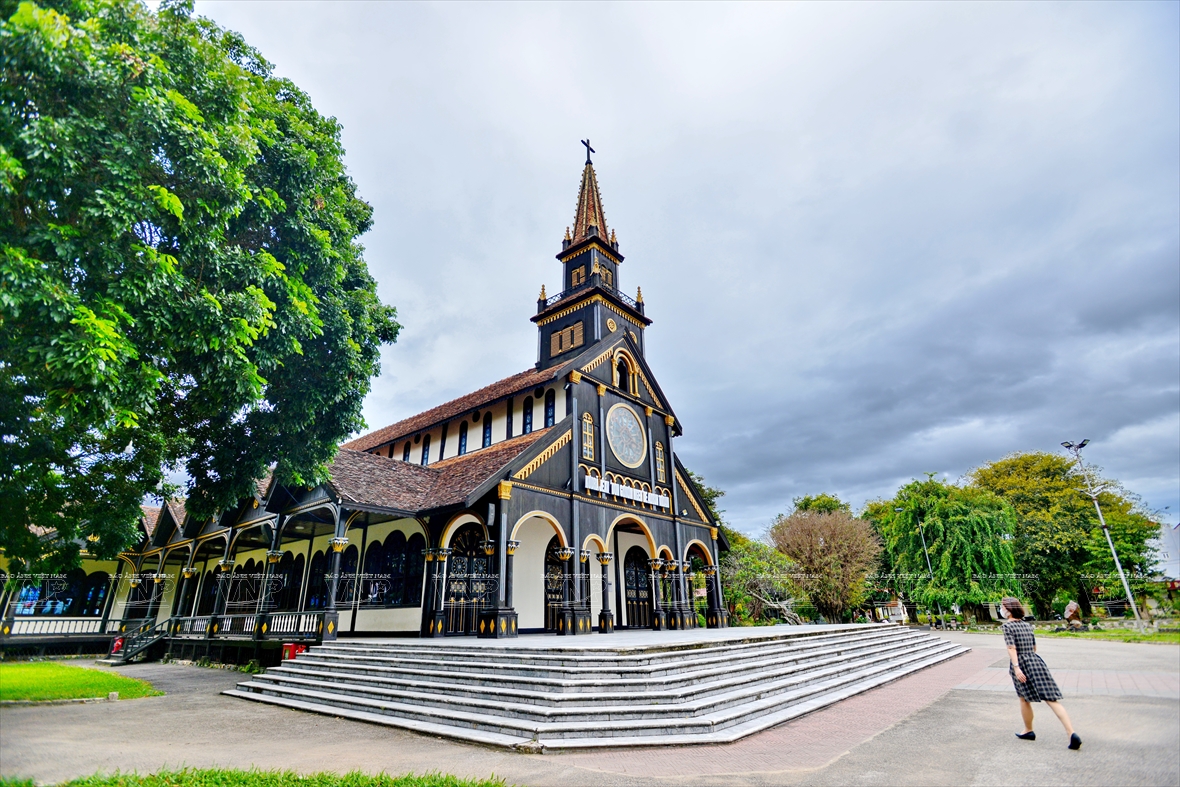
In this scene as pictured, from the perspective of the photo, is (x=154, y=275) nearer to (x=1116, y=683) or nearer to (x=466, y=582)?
(x=1116, y=683)

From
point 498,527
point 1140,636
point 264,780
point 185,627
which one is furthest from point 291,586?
point 1140,636

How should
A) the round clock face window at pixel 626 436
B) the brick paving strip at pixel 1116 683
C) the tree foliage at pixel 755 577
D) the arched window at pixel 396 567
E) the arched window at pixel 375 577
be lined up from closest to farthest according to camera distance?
the brick paving strip at pixel 1116 683, the arched window at pixel 396 567, the arched window at pixel 375 577, the round clock face window at pixel 626 436, the tree foliage at pixel 755 577

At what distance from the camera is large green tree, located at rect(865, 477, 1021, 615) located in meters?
31.6

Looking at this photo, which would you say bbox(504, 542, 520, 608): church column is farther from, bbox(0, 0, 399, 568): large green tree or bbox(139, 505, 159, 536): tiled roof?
bbox(139, 505, 159, 536): tiled roof

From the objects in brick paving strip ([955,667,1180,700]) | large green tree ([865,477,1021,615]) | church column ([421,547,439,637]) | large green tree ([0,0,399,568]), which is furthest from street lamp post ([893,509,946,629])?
large green tree ([0,0,399,568])

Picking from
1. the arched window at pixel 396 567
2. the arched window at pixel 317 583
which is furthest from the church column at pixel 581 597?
the arched window at pixel 317 583

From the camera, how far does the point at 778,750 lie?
23.4 feet

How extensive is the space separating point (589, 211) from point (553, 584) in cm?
1837

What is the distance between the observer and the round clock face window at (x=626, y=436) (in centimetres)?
2216

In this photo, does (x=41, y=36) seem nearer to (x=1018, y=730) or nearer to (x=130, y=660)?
(x=1018, y=730)

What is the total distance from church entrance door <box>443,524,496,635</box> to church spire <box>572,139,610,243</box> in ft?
51.0

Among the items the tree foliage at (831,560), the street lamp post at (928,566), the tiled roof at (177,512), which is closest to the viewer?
the tiled roof at (177,512)

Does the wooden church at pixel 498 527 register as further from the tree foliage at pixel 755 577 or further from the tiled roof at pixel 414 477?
the tree foliage at pixel 755 577

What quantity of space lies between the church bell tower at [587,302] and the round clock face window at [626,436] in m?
3.20
